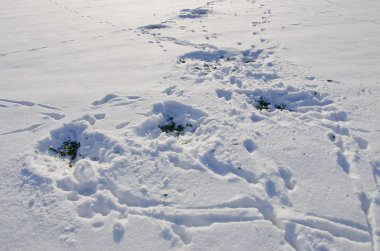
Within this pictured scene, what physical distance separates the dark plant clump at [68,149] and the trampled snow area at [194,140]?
0.15 ft

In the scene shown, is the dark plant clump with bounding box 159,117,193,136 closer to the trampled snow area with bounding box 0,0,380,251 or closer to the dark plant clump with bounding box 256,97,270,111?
the trampled snow area with bounding box 0,0,380,251

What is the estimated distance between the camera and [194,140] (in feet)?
13.2

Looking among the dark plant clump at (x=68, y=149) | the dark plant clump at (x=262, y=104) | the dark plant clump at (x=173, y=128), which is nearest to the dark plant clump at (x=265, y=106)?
the dark plant clump at (x=262, y=104)

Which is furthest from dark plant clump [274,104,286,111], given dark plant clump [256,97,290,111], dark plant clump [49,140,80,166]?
dark plant clump [49,140,80,166]

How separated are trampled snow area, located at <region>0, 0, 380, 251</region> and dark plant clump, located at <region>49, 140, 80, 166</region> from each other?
47 mm

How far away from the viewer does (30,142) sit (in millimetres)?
4082

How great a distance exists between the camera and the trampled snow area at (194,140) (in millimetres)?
3023

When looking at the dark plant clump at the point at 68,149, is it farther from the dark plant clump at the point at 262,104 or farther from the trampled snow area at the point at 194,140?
the dark plant clump at the point at 262,104

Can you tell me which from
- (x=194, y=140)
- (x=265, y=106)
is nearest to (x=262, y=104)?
(x=265, y=106)

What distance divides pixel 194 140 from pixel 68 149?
152 cm

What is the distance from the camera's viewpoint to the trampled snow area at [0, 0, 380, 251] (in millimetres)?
3023

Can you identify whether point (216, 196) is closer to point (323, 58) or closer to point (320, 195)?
point (320, 195)

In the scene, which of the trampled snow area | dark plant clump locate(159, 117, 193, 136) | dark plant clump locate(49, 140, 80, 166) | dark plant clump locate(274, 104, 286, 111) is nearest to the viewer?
the trampled snow area

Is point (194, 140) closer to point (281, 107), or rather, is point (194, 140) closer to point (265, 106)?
point (265, 106)
